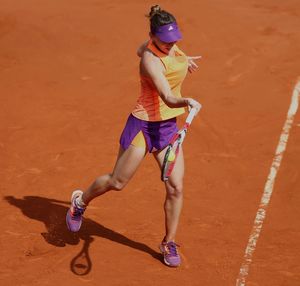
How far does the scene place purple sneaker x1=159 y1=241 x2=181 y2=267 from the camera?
297 inches

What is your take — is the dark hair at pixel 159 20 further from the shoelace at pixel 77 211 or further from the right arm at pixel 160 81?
the shoelace at pixel 77 211

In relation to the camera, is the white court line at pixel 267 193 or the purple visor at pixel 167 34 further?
the white court line at pixel 267 193

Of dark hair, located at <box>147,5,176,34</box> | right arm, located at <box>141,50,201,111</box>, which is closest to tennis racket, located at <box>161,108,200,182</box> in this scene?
right arm, located at <box>141,50,201,111</box>

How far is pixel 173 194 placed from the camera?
23.9 ft

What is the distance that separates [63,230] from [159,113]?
209cm

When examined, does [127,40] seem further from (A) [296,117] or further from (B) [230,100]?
(A) [296,117]

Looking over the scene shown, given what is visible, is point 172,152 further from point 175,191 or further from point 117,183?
point 117,183

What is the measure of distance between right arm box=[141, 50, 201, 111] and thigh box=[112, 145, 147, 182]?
0.70 meters

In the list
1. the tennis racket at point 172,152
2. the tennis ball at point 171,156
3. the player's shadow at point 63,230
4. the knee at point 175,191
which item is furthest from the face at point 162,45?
the player's shadow at point 63,230

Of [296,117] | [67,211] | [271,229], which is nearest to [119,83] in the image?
[296,117]

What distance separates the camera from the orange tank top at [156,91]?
6.90 meters

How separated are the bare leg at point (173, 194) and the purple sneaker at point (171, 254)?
6 centimetres


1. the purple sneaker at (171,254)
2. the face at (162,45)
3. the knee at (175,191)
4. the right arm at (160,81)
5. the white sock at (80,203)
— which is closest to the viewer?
the right arm at (160,81)

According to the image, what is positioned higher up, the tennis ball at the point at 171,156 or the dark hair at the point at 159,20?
the dark hair at the point at 159,20
